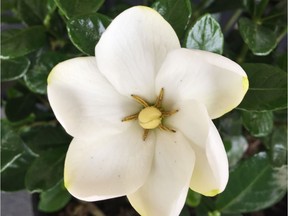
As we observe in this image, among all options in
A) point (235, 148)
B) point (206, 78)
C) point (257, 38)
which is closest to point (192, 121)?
point (206, 78)

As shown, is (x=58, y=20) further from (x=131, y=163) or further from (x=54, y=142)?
(x=131, y=163)

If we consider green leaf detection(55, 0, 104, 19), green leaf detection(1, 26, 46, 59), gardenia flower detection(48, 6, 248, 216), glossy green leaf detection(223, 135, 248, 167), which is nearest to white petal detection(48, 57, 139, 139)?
gardenia flower detection(48, 6, 248, 216)

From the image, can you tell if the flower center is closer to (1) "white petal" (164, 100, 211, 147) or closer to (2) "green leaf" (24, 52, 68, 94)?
(1) "white petal" (164, 100, 211, 147)

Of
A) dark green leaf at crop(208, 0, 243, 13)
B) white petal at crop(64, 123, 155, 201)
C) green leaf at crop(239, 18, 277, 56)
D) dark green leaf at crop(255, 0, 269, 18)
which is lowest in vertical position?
dark green leaf at crop(208, 0, 243, 13)

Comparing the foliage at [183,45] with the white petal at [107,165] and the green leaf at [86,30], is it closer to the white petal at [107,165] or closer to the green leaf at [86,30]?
the green leaf at [86,30]

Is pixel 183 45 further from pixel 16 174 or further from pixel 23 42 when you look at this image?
pixel 16 174

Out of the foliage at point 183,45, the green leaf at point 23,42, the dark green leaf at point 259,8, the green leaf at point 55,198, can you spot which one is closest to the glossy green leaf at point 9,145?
the foliage at point 183,45
